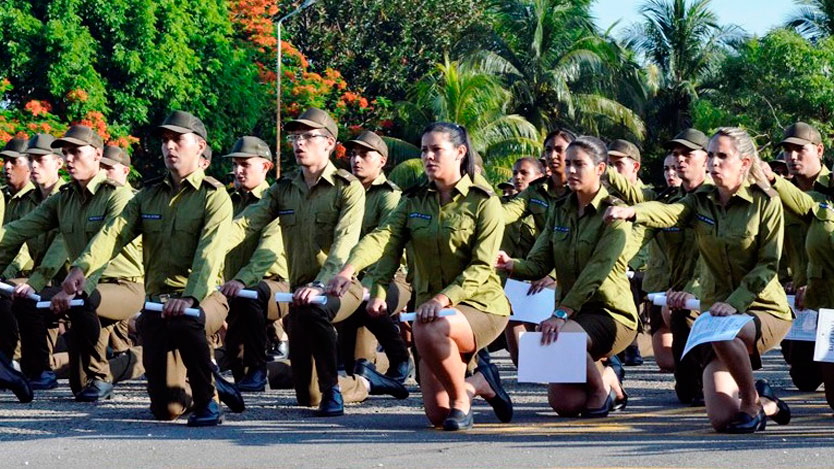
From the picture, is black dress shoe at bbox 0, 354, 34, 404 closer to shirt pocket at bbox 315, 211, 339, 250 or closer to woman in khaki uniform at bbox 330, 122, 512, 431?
shirt pocket at bbox 315, 211, 339, 250

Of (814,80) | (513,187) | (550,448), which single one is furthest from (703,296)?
(814,80)

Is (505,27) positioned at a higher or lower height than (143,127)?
higher

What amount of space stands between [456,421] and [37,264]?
19.5 feet

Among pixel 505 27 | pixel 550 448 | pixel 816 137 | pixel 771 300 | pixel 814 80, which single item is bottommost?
pixel 550 448

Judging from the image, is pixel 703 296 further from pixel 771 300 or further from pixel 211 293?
pixel 211 293

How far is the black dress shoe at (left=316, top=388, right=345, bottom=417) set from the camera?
36.3 feet

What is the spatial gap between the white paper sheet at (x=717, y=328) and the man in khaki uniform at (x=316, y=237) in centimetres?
252

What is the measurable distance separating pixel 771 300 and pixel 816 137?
9.50 feet

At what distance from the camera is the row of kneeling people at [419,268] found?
32.9 feet

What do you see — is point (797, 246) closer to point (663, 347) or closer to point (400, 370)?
point (663, 347)

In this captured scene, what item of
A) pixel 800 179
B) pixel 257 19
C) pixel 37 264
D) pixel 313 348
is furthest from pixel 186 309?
pixel 257 19

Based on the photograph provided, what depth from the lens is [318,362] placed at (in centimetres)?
1127

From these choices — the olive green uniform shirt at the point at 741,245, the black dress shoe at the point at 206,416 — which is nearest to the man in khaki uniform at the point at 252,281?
the black dress shoe at the point at 206,416

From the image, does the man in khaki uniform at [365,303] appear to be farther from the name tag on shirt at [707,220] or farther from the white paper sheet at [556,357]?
the name tag on shirt at [707,220]
